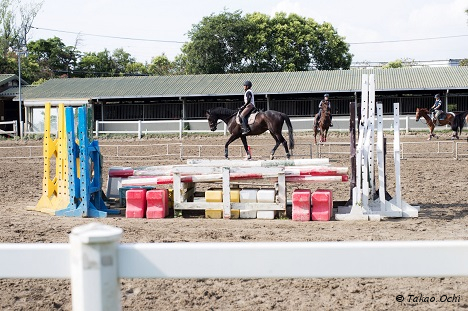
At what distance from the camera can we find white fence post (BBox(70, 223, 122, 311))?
2.15m

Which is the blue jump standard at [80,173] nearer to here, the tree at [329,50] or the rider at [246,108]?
the rider at [246,108]

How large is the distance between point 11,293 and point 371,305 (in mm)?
3084

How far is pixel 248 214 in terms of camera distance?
10.5 meters

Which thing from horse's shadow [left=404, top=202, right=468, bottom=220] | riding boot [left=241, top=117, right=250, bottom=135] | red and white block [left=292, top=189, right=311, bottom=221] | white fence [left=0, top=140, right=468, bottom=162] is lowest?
horse's shadow [left=404, top=202, right=468, bottom=220]

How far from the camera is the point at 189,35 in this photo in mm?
54625

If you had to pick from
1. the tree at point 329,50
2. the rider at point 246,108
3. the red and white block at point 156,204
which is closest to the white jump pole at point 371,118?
the red and white block at point 156,204

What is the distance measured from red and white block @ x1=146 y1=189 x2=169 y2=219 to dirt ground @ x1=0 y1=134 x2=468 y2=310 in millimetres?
368

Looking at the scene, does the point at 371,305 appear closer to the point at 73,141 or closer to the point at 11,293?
the point at 11,293

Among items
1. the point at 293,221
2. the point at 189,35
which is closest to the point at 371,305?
the point at 293,221

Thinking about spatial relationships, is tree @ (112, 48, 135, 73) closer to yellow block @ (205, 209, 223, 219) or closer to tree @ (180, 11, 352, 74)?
tree @ (180, 11, 352, 74)

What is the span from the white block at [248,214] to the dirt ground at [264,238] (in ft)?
1.15

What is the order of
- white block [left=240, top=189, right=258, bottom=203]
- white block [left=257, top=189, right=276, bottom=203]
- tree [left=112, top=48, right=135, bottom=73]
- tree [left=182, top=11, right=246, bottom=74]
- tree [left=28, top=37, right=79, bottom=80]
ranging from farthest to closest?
tree [left=112, top=48, right=135, bottom=73]
tree [left=28, top=37, right=79, bottom=80]
tree [left=182, top=11, right=246, bottom=74]
white block [left=240, top=189, right=258, bottom=203]
white block [left=257, top=189, right=276, bottom=203]

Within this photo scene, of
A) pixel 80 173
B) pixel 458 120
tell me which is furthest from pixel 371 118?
pixel 458 120

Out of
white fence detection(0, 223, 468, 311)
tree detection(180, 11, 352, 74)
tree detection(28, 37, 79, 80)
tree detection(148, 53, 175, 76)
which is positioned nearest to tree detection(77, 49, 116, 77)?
tree detection(28, 37, 79, 80)
